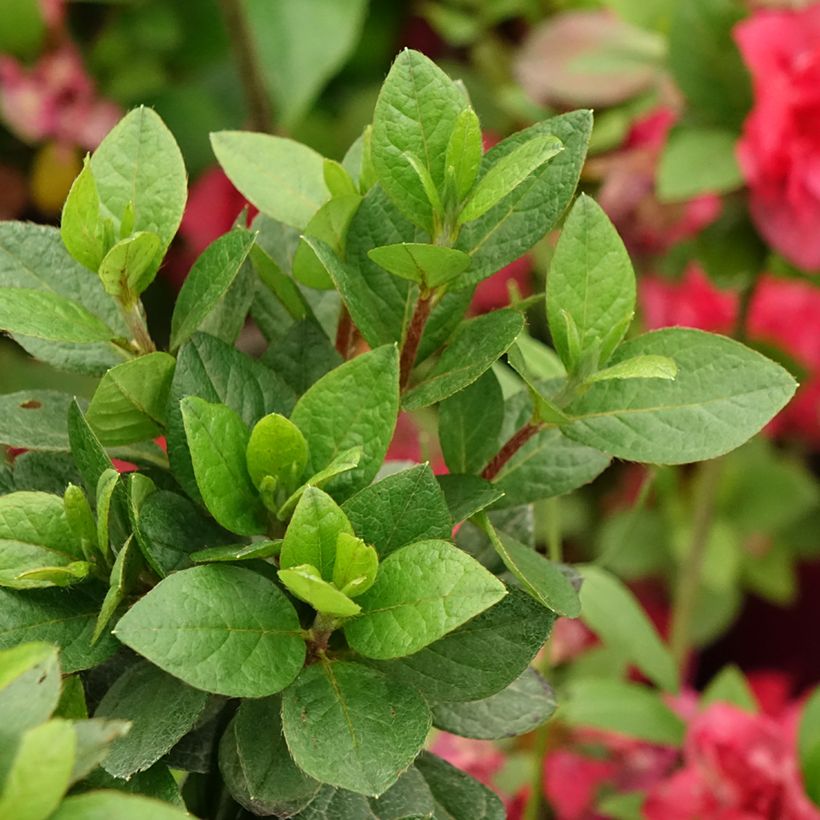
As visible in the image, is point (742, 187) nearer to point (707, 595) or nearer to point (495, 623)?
point (707, 595)

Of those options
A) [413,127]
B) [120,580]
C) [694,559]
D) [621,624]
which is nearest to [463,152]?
[413,127]

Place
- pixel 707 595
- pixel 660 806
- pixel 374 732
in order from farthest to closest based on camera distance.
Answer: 1. pixel 707 595
2. pixel 660 806
3. pixel 374 732

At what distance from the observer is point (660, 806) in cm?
56

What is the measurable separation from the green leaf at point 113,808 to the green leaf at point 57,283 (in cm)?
11

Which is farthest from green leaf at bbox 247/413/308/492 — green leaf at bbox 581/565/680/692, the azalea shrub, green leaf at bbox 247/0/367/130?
green leaf at bbox 247/0/367/130

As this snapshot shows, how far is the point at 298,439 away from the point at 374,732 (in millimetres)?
64

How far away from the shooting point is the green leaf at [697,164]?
2.01 feet

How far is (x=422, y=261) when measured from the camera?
0.26m

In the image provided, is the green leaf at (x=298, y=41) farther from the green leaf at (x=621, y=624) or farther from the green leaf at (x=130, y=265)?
the green leaf at (x=130, y=265)

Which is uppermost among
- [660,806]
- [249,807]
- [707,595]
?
[249,807]

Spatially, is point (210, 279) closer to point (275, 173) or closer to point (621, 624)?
point (275, 173)

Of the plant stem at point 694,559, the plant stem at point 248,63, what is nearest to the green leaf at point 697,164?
the plant stem at point 694,559

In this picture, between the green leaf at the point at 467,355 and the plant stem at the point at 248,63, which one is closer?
the green leaf at the point at 467,355

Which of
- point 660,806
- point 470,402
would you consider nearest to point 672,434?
point 470,402
